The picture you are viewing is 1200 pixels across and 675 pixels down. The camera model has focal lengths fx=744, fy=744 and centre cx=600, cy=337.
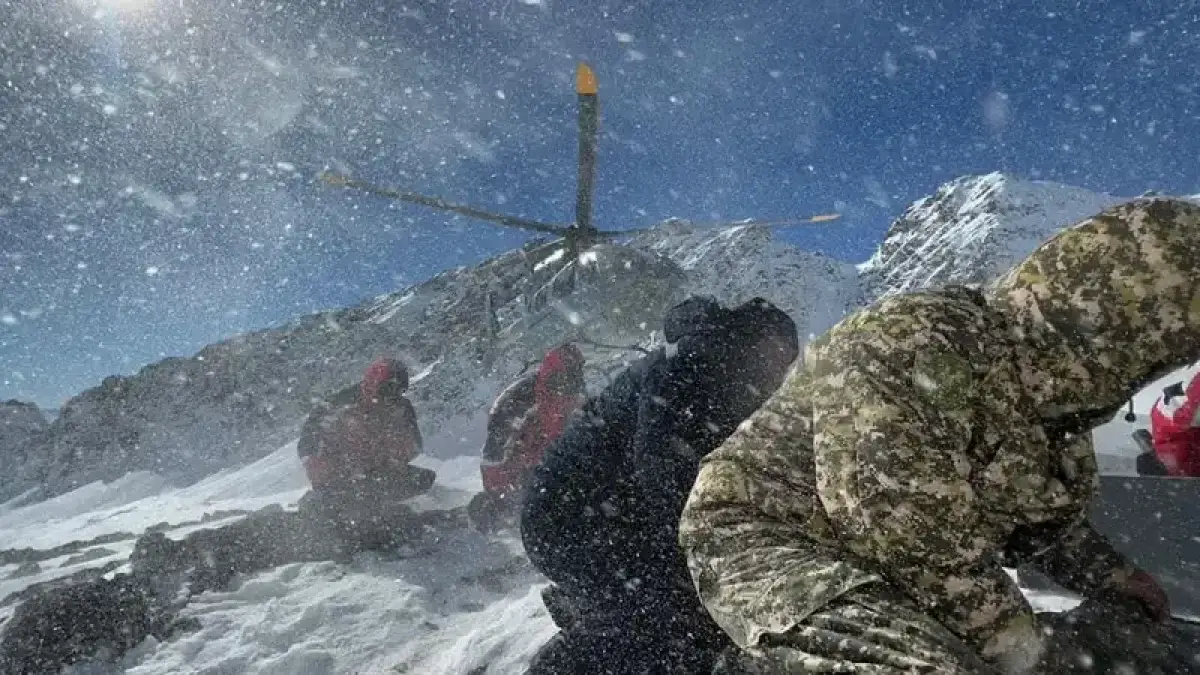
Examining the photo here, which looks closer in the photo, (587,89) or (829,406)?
(829,406)

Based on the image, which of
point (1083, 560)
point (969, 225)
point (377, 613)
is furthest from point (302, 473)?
point (969, 225)

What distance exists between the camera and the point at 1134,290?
1.71 meters

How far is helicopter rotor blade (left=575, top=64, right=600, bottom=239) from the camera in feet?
53.9

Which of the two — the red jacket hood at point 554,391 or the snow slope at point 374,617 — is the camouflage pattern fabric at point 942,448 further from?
the red jacket hood at point 554,391

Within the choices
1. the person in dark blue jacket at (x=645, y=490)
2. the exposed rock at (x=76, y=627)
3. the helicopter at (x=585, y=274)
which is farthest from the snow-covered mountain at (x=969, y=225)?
the person in dark blue jacket at (x=645, y=490)

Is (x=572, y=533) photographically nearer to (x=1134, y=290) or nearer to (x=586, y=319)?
(x=1134, y=290)

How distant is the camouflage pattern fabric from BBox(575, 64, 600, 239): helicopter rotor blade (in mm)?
14680

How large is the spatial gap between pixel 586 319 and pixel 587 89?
4.85 m

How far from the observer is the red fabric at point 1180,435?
4230 millimetres

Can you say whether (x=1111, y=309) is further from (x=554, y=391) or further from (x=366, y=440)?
(x=366, y=440)

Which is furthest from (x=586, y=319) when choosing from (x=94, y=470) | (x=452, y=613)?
(x=94, y=470)

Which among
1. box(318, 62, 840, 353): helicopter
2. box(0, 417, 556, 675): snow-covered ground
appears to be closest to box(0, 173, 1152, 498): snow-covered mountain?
box(318, 62, 840, 353): helicopter

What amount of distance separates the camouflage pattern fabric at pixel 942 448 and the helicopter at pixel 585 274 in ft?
45.2

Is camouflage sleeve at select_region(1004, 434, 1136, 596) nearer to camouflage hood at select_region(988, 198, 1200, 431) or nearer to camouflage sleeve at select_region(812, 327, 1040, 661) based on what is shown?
camouflage hood at select_region(988, 198, 1200, 431)
